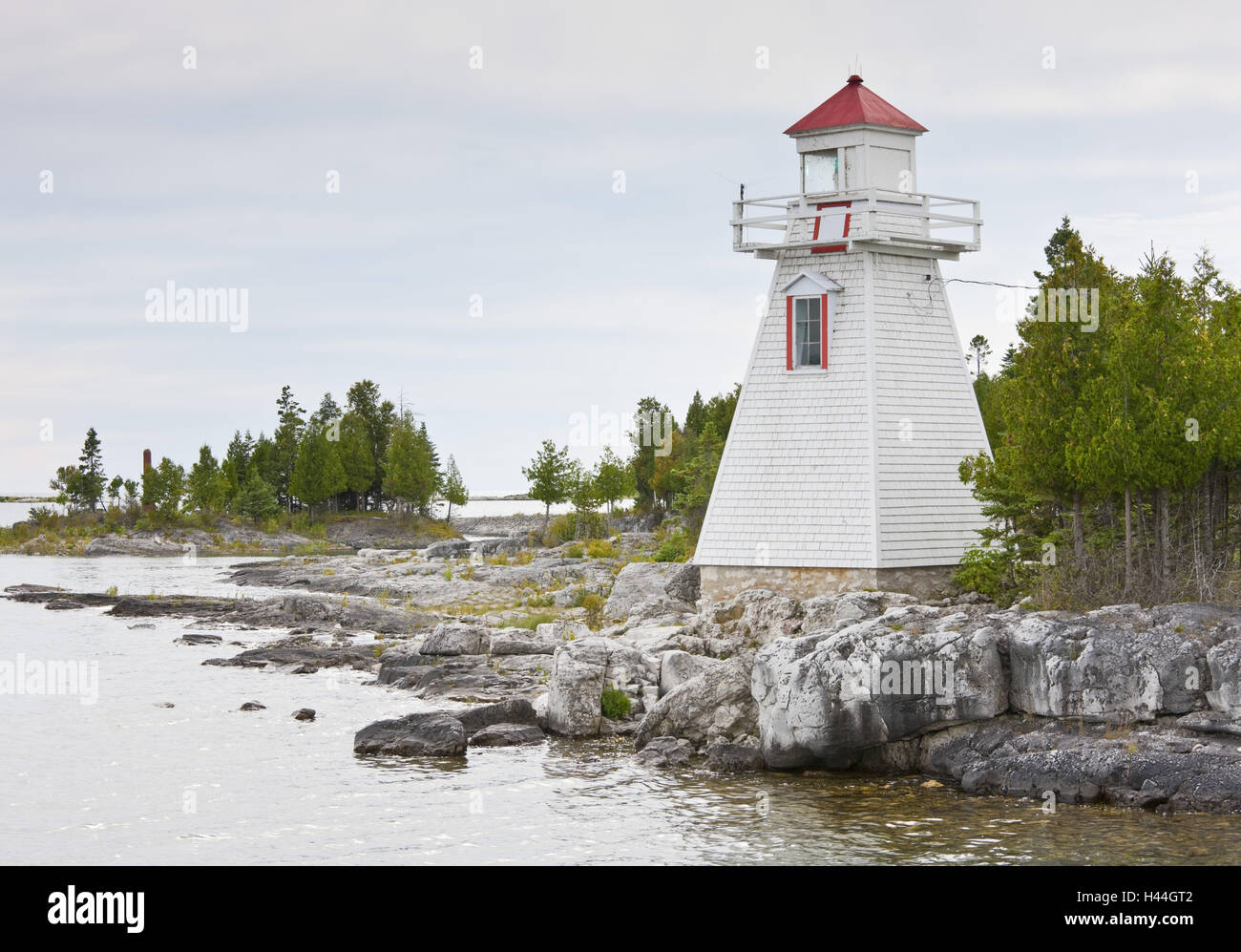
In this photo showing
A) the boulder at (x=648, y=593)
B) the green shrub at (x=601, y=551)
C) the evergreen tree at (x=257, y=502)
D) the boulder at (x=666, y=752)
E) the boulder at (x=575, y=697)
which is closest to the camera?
the boulder at (x=666, y=752)

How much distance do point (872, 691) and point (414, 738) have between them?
313 inches

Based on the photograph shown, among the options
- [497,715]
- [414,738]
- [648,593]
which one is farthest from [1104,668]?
[648,593]

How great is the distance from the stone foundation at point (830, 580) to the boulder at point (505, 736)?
6.89m

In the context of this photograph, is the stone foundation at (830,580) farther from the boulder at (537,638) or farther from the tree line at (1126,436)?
the boulder at (537,638)

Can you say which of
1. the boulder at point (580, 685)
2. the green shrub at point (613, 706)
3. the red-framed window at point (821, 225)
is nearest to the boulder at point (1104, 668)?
the green shrub at point (613, 706)

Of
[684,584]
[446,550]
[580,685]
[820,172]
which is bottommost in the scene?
[580,685]

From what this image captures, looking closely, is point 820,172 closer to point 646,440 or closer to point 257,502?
point 646,440

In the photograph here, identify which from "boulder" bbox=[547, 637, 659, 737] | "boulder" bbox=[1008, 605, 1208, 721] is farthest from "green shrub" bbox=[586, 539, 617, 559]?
"boulder" bbox=[1008, 605, 1208, 721]

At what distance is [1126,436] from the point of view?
2150cm

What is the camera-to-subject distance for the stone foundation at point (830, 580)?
2670 centimetres

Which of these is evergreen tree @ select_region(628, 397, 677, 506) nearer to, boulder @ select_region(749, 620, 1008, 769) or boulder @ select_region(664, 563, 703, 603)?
boulder @ select_region(664, 563, 703, 603)

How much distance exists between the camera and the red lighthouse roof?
28859 millimetres
